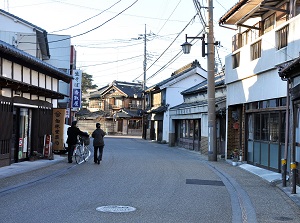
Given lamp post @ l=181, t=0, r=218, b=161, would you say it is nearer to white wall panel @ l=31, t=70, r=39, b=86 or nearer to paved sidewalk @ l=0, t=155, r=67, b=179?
white wall panel @ l=31, t=70, r=39, b=86

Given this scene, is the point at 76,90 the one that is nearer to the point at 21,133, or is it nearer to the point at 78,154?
the point at 78,154

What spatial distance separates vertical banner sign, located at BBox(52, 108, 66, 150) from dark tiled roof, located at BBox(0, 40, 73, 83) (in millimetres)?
1973

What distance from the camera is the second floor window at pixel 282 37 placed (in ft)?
46.7

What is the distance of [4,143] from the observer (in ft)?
49.9

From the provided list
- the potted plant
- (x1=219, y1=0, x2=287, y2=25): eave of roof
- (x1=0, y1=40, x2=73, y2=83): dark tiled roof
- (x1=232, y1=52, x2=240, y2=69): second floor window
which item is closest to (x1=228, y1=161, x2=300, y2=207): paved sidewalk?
the potted plant

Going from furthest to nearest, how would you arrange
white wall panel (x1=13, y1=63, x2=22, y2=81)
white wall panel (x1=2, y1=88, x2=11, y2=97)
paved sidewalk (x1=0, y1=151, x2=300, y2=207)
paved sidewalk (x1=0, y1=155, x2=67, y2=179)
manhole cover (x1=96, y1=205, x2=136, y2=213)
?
white wall panel (x1=13, y1=63, x2=22, y2=81), white wall panel (x1=2, y1=88, x2=11, y2=97), paved sidewalk (x1=0, y1=155, x2=67, y2=179), paved sidewalk (x1=0, y1=151, x2=300, y2=207), manhole cover (x1=96, y1=205, x2=136, y2=213)

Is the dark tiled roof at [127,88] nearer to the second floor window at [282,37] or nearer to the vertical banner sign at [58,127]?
the vertical banner sign at [58,127]

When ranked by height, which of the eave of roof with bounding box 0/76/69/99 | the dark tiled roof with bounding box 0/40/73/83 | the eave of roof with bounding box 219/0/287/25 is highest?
the eave of roof with bounding box 219/0/287/25

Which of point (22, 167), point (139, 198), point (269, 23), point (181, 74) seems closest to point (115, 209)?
point (139, 198)

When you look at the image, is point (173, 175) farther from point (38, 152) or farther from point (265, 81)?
point (38, 152)

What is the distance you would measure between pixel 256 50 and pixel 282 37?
2.76 metres

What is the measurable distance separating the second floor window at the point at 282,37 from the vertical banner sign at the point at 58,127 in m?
12.5

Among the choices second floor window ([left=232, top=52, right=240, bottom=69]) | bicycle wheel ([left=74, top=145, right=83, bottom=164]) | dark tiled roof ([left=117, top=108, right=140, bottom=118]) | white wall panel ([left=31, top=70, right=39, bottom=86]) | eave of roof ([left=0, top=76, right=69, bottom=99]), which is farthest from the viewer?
dark tiled roof ([left=117, top=108, right=140, bottom=118])

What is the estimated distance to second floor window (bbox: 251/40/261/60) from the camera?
55.8 ft
